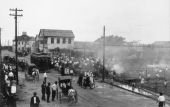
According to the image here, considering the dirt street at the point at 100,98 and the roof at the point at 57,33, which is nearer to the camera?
the dirt street at the point at 100,98

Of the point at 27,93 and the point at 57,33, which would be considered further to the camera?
the point at 57,33

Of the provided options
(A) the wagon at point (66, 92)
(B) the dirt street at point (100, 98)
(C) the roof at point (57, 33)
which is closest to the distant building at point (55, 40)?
(C) the roof at point (57, 33)

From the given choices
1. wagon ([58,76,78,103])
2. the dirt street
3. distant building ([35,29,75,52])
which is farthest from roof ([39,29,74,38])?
wagon ([58,76,78,103])

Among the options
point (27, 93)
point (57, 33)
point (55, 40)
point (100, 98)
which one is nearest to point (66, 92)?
point (100, 98)

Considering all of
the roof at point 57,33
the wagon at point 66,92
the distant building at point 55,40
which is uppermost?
the roof at point 57,33

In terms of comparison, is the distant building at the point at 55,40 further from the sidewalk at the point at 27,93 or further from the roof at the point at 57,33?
the sidewalk at the point at 27,93

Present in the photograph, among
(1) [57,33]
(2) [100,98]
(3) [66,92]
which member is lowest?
(2) [100,98]

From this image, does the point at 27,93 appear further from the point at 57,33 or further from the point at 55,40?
the point at 57,33

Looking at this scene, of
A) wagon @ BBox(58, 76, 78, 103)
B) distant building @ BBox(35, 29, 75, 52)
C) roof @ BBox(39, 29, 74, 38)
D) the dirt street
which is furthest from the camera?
roof @ BBox(39, 29, 74, 38)

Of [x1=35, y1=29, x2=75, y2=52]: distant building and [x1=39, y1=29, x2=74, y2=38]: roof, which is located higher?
[x1=39, y1=29, x2=74, y2=38]: roof

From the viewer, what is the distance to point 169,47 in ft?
217

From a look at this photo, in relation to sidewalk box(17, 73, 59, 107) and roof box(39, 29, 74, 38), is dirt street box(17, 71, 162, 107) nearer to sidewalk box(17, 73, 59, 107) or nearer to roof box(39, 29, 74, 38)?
sidewalk box(17, 73, 59, 107)

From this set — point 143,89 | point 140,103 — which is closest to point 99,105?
point 140,103

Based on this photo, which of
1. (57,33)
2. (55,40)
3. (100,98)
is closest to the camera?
(100,98)
